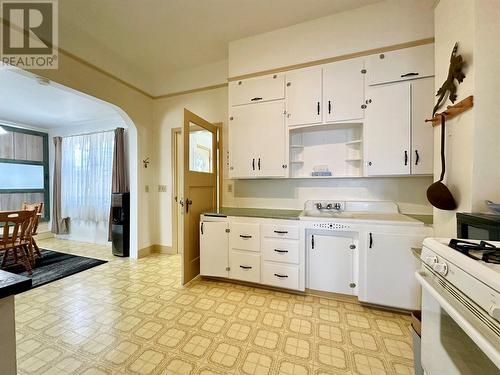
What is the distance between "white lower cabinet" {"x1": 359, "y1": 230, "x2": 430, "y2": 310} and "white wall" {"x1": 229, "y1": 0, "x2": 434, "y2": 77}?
6.26 ft

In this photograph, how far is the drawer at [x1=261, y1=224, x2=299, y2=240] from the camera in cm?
213

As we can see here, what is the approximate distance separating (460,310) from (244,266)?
76.2 inches

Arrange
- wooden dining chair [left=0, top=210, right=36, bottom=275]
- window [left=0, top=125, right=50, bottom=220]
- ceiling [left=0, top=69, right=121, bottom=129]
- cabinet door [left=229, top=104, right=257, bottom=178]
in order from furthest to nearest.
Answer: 1. window [left=0, top=125, right=50, bottom=220]
2. ceiling [left=0, top=69, right=121, bottom=129]
3. wooden dining chair [left=0, top=210, right=36, bottom=275]
4. cabinet door [left=229, top=104, right=257, bottom=178]

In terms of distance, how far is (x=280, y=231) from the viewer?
7.16 ft

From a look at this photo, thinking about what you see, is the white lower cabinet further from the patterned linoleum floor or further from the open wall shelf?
the open wall shelf

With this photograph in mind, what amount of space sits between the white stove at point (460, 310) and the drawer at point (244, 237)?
1564mm

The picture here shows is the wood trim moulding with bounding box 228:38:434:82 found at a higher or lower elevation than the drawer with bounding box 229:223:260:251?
higher

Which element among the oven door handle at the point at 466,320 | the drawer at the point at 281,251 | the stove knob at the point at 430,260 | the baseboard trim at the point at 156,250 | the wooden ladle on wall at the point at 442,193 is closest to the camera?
the oven door handle at the point at 466,320

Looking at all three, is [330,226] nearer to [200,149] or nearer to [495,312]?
→ [495,312]

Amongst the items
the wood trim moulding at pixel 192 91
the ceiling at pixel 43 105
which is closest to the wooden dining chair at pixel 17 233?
the ceiling at pixel 43 105

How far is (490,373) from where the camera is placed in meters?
0.62

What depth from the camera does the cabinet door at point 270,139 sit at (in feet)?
7.80

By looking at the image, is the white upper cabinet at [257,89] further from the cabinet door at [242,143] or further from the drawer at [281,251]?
the drawer at [281,251]

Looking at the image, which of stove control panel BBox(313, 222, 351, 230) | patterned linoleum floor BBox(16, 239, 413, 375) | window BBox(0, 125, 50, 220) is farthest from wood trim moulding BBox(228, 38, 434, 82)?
window BBox(0, 125, 50, 220)
